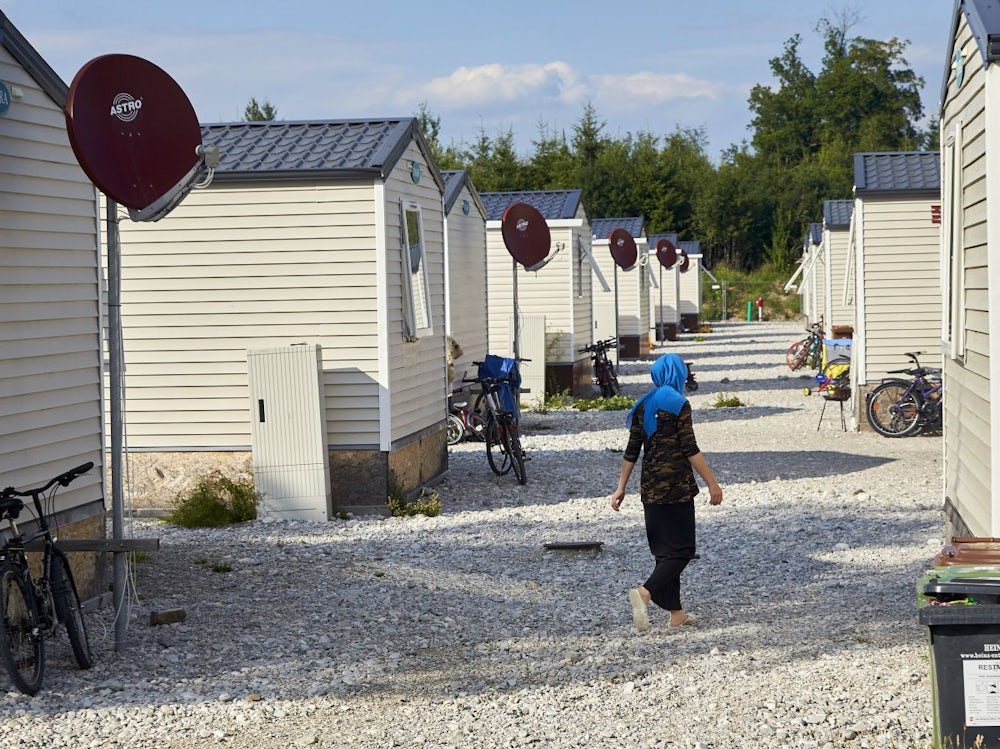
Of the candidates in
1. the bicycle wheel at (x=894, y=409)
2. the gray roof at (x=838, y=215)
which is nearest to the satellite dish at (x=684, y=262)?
the gray roof at (x=838, y=215)

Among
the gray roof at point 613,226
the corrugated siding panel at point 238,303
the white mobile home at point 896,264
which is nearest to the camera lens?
the corrugated siding panel at point 238,303

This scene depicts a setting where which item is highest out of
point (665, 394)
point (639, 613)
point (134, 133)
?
point (134, 133)

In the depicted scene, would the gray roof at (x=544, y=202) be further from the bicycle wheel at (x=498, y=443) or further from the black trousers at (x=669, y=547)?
the black trousers at (x=669, y=547)

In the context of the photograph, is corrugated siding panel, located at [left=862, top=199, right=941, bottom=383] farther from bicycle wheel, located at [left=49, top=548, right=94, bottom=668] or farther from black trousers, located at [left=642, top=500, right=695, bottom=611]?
bicycle wheel, located at [left=49, top=548, right=94, bottom=668]

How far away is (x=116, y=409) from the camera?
6.89 metres

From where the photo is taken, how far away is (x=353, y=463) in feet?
37.6

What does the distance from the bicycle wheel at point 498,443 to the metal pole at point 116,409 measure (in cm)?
634

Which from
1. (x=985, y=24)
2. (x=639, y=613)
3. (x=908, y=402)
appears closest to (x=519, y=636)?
(x=639, y=613)

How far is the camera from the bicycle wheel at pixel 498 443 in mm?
13078

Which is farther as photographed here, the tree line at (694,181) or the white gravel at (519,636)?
the tree line at (694,181)

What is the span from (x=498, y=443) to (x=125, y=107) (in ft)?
23.1

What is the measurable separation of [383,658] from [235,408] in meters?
5.21

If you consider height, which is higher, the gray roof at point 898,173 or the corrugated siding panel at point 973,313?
the gray roof at point 898,173

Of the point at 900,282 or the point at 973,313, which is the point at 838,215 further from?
the point at 973,313
